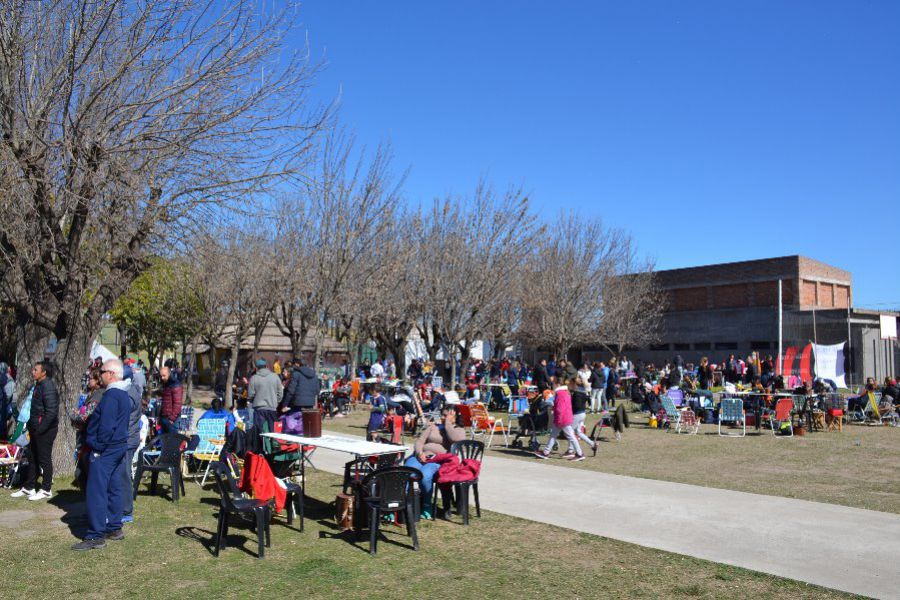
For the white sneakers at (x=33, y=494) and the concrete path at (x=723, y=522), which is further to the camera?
the white sneakers at (x=33, y=494)

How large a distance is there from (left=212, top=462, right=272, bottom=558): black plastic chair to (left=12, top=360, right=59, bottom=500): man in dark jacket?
3428 mm

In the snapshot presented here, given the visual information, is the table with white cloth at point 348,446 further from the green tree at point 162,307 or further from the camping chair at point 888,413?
the camping chair at point 888,413

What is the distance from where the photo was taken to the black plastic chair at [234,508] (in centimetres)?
713

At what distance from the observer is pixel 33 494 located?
9516mm

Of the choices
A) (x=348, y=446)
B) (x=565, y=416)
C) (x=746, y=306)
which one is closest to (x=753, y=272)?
(x=746, y=306)

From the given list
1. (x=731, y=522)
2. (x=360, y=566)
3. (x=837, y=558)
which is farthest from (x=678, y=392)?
(x=360, y=566)

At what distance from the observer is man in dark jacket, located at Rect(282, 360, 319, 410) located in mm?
12570

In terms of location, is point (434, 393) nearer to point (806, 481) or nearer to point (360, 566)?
point (806, 481)

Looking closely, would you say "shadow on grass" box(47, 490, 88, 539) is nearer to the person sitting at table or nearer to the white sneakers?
the white sneakers

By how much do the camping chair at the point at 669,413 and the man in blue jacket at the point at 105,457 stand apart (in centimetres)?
1422

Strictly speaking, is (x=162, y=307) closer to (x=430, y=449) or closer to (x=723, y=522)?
(x=430, y=449)

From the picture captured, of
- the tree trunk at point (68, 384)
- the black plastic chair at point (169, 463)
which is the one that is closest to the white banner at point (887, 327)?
the black plastic chair at point (169, 463)

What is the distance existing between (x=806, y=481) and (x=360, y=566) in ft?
25.8

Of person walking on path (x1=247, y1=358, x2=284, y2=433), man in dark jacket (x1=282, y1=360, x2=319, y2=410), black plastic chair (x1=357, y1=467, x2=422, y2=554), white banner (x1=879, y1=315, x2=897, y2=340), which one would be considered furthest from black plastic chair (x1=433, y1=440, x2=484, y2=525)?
white banner (x1=879, y1=315, x2=897, y2=340)
